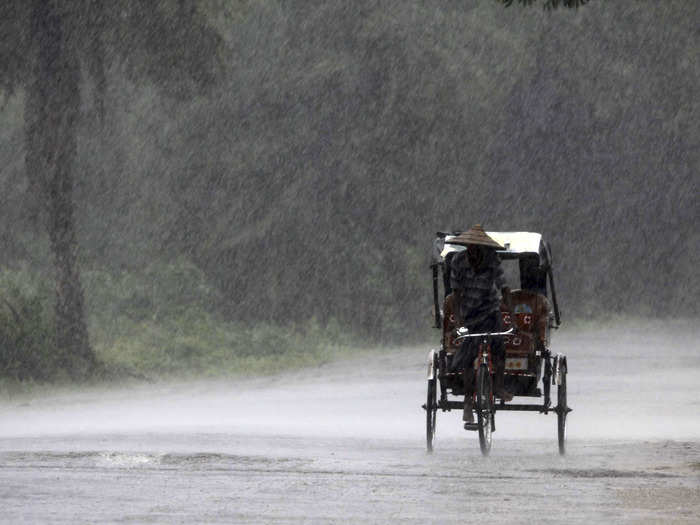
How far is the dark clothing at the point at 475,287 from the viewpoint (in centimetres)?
1381

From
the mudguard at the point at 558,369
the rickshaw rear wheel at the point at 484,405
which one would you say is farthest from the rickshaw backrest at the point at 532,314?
the rickshaw rear wheel at the point at 484,405

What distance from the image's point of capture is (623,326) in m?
41.5

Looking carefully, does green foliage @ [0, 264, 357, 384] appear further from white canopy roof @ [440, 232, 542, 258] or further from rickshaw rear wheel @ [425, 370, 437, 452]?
rickshaw rear wheel @ [425, 370, 437, 452]

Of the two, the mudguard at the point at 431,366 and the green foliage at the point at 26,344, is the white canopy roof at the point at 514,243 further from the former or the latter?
the green foliage at the point at 26,344

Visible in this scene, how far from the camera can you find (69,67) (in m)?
25.8

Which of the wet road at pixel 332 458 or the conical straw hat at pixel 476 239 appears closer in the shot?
the wet road at pixel 332 458

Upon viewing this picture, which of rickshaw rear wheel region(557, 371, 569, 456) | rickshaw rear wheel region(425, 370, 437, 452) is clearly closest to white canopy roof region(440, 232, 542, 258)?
rickshaw rear wheel region(557, 371, 569, 456)

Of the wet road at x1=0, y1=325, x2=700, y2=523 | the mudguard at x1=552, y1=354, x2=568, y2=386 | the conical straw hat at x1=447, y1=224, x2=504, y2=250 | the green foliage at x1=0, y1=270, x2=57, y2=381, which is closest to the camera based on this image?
the wet road at x1=0, y1=325, x2=700, y2=523

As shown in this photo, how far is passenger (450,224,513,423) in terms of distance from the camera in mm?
13812

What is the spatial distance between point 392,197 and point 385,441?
883 inches

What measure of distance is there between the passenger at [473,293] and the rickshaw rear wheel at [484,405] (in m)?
0.14

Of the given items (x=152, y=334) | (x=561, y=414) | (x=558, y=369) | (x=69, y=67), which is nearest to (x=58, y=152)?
(x=69, y=67)

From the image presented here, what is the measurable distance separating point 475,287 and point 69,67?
44.4 feet

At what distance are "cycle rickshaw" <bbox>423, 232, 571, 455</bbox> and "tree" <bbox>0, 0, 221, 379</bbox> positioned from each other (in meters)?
11.7
